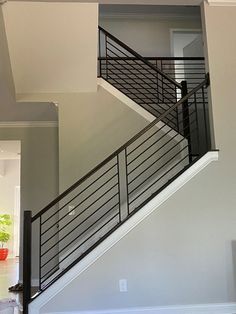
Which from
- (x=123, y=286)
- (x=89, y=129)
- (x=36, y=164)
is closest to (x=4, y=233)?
(x=36, y=164)

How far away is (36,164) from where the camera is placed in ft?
21.5

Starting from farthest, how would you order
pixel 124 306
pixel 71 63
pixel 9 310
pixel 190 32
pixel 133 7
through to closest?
1. pixel 190 32
2. pixel 133 7
3. pixel 71 63
4. pixel 9 310
5. pixel 124 306

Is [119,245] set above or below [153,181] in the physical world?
below

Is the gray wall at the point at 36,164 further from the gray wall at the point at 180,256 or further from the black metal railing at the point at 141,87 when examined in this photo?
the gray wall at the point at 180,256

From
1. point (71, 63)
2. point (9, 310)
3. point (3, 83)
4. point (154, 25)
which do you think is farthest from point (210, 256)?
point (154, 25)

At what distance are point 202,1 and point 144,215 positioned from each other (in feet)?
9.16

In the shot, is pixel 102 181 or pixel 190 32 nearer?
pixel 102 181

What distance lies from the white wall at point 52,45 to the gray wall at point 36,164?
4.98 ft

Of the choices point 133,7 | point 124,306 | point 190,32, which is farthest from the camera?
point 190,32

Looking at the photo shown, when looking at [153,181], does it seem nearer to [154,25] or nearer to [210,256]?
[210,256]

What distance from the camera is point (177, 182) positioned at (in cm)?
402

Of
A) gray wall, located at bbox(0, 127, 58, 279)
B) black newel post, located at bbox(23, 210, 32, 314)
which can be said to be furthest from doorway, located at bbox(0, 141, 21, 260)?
black newel post, located at bbox(23, 210, 32, 314)

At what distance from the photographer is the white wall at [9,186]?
38.7 feet

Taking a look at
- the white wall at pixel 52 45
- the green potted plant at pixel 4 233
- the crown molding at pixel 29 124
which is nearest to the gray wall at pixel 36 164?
the crown molding at pixel 29 124
